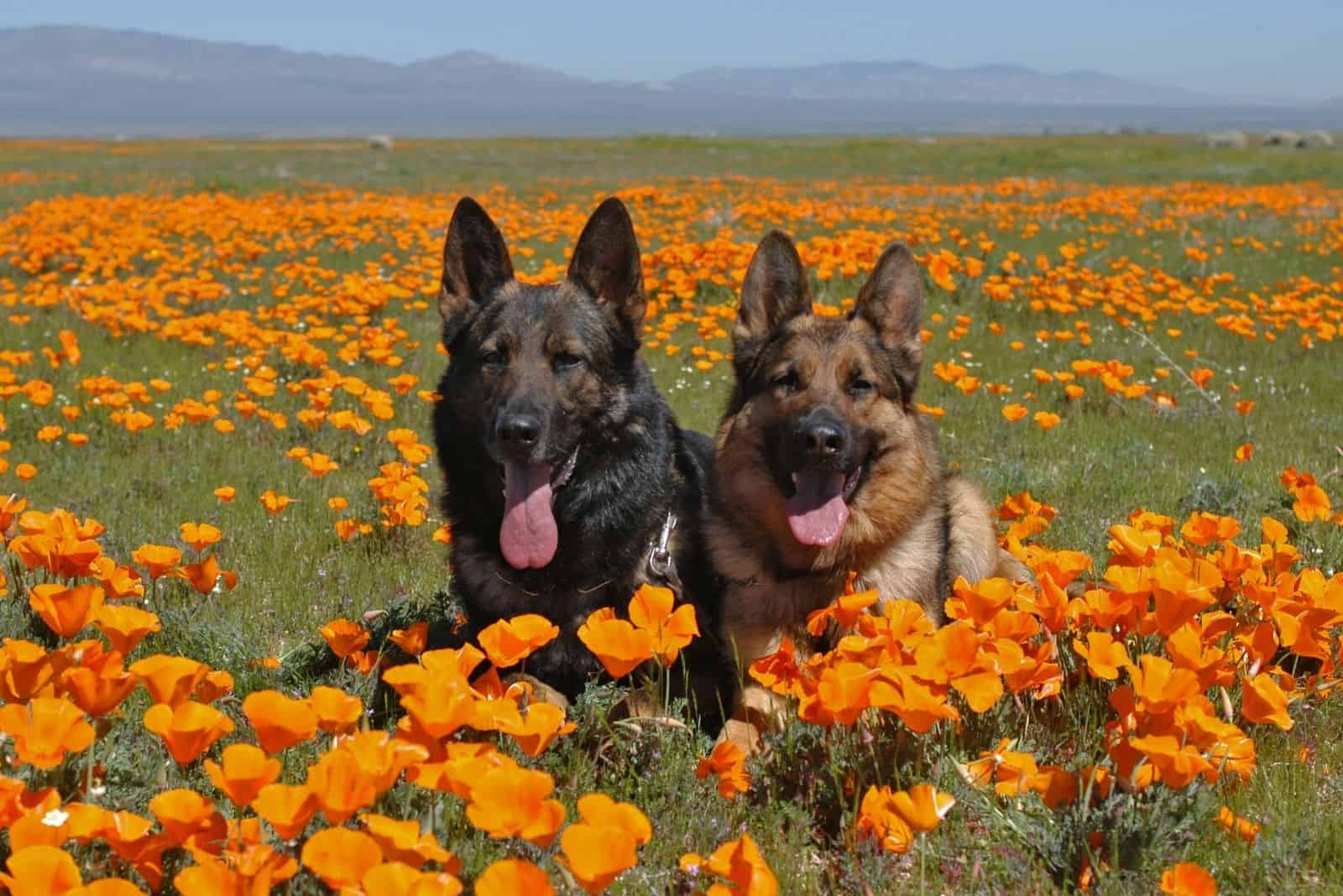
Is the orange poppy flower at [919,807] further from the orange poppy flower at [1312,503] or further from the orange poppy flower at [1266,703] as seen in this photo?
the orange poppy flower at [1312,503]

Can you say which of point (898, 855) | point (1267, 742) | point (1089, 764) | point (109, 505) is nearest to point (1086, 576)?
point (1267, 742)

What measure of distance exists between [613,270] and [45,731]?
3.01 m

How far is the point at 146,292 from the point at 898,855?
9.34 m

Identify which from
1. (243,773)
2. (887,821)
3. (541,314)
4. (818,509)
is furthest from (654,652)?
(541,314)

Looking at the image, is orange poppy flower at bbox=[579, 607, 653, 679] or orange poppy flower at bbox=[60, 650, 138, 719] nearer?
orange poppy flower at bbox=[60, 650, 138, 719]

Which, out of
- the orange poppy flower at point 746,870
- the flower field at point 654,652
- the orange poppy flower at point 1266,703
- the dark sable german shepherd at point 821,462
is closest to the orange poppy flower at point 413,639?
the flower field at point 654,652

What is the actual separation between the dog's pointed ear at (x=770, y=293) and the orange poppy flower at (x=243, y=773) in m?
3.22

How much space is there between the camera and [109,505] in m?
6.05

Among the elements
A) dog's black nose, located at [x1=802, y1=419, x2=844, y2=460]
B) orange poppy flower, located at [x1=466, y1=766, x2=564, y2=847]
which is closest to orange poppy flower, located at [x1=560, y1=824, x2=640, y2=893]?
orange poppy flower, located at [x1=466, y1=766, x2=564, y2=847]

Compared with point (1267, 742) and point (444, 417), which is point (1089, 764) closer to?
point (1267, 742)

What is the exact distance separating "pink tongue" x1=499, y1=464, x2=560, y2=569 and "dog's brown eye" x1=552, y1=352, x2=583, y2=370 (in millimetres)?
439

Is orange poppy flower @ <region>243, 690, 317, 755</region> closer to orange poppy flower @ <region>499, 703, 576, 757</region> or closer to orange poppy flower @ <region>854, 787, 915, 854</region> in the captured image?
orange poppy flower @ <region>499, 703, 576, 757</region>

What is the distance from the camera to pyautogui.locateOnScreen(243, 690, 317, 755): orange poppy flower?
2.05 meters

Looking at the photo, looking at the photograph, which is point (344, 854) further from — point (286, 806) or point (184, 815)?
point (184, 815)
